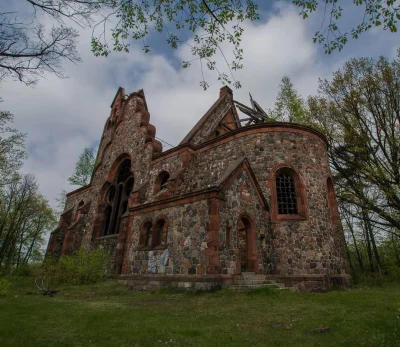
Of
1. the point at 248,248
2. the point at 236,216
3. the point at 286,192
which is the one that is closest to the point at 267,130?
the point at 286,192

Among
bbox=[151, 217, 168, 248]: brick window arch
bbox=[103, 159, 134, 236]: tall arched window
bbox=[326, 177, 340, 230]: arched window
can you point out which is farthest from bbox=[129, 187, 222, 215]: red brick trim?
bbox=[326, 177, 340, 230]: arched window

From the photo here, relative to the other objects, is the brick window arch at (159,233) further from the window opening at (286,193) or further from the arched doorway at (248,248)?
the window opening at (286,193)

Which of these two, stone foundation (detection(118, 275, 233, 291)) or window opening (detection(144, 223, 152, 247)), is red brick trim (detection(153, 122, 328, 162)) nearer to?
window opening (detection(144, 223, 152, 247))

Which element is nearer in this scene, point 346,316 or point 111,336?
point 111,336

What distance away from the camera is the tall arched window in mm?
19328

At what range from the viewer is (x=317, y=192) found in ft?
42.8

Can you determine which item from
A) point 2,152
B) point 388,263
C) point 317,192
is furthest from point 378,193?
point 2,152

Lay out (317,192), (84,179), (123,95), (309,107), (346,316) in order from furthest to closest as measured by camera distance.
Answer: (84,179)
(123,95)
(309,107)
(317,192)
(346,316)

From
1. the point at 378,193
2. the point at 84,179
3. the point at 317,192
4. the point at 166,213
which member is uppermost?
the point at 84,179

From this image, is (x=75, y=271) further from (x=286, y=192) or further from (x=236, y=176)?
(x=286, y=192)

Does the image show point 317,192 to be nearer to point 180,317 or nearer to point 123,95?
point 180,317

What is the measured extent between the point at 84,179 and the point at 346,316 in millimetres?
30647

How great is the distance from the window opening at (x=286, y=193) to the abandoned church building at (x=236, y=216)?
5 cm

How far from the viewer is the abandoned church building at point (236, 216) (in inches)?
387
